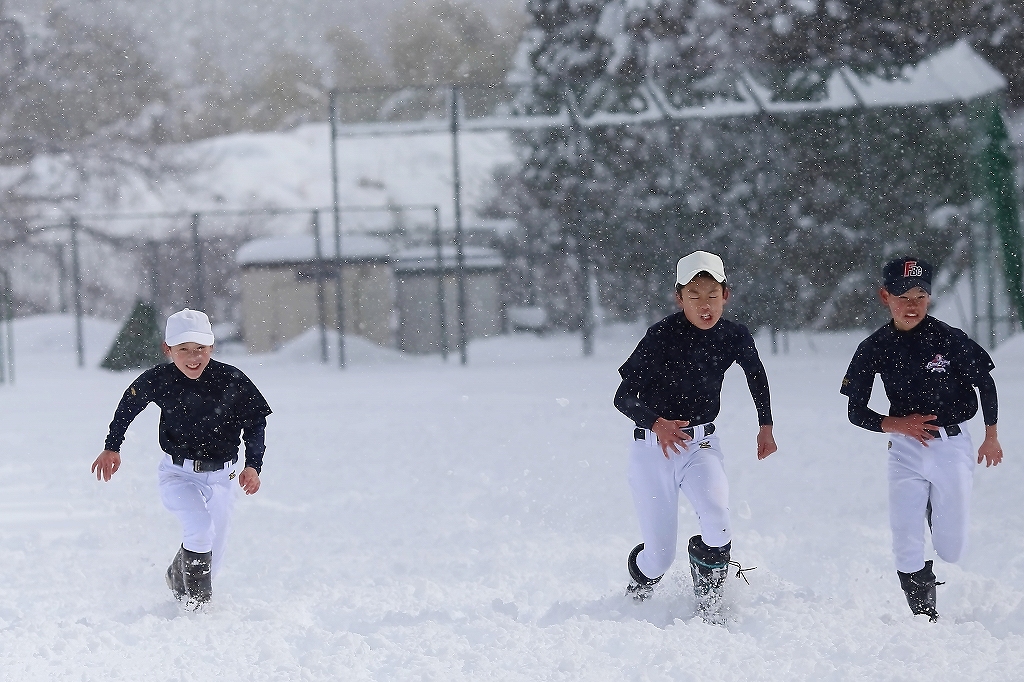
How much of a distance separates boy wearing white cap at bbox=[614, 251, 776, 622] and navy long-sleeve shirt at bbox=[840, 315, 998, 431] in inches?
15.5

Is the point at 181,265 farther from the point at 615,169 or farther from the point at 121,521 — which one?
the point at 121,521

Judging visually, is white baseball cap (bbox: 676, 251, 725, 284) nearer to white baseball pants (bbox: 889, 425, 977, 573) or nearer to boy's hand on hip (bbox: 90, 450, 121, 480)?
white baseball pants (bbox: 889, 425, 977, 573)

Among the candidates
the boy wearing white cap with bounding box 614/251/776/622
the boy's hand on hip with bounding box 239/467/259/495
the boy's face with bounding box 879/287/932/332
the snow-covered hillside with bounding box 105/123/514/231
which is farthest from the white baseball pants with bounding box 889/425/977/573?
the snow-covered hillside with bounding box 105/123/514/231

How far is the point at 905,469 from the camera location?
15.0 ft

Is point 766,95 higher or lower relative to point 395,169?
lower

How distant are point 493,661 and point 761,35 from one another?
24.4m

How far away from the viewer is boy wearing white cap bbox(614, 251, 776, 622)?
458 cm

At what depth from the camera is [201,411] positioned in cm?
494

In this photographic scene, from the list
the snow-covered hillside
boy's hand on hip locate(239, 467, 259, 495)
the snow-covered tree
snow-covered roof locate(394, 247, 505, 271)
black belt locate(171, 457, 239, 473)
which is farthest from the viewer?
the snow-covered hillside

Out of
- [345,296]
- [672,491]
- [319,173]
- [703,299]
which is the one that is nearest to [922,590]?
[672,491]

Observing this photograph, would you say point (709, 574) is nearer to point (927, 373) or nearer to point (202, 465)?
point (927, 373)

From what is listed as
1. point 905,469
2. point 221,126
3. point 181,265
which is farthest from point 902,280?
point 221,126

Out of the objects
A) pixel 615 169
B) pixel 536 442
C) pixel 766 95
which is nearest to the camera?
pixel 536 442

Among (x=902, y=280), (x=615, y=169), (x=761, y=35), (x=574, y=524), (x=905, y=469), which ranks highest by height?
(x=761, y=35)
